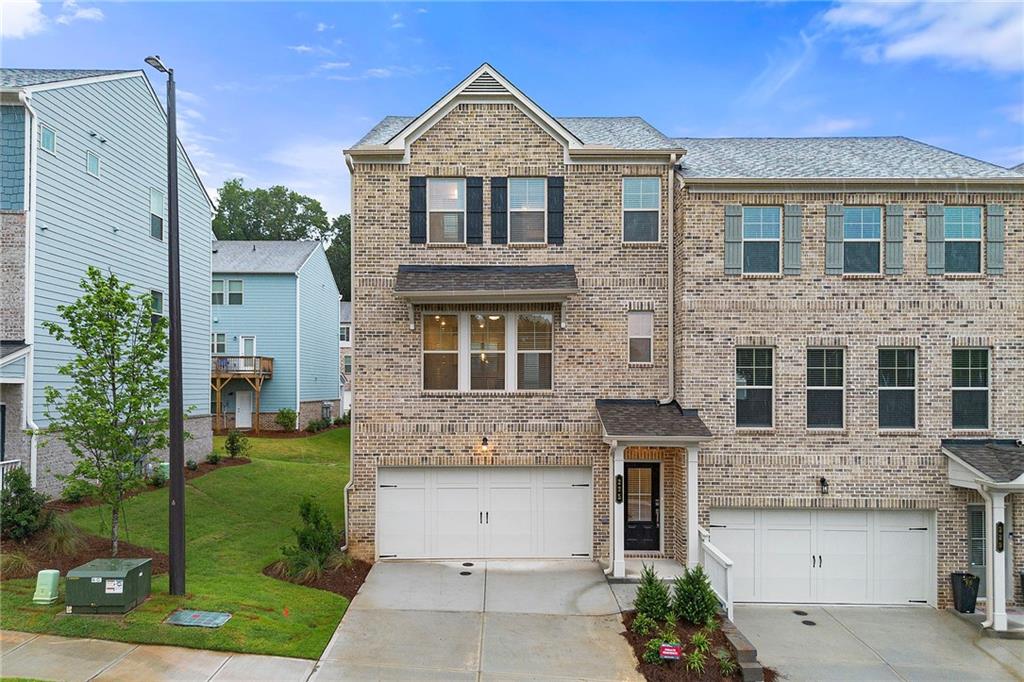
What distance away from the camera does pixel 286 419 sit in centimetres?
2812

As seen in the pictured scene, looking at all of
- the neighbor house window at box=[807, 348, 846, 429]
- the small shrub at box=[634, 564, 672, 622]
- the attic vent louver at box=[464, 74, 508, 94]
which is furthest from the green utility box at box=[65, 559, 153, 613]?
the neighbor house window at box=[807, 348, 846, 429]

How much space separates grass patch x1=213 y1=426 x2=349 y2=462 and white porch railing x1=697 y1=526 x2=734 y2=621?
1601 cm

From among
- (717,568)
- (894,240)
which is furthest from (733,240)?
(717,568)

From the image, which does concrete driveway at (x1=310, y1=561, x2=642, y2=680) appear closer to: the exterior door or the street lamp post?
the exterior door

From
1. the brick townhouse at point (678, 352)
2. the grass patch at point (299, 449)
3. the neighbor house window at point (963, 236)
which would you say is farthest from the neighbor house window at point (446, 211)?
the grass patch at point (299, 449)

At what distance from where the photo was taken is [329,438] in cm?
2839

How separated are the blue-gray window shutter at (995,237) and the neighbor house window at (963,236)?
0.17 meters

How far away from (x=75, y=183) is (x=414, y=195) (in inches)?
363

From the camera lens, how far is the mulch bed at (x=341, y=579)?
10.5 meters

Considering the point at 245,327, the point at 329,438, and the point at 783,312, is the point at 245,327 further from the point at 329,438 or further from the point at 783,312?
the point at 783,312

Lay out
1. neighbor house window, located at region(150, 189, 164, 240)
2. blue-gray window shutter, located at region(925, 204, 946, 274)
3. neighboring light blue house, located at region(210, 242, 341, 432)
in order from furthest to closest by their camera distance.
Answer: neighboring light blue house, located at region(210, 242, 341, 432) < neighbor house window, located at region(150, 189, 164, 240) < blue-gray window shutter, located at region(925, 204, 946, 274)

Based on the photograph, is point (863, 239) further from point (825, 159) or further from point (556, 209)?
point (556, 209)

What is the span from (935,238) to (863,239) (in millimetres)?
1435

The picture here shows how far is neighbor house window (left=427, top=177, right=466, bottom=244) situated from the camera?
1277 centimetres
